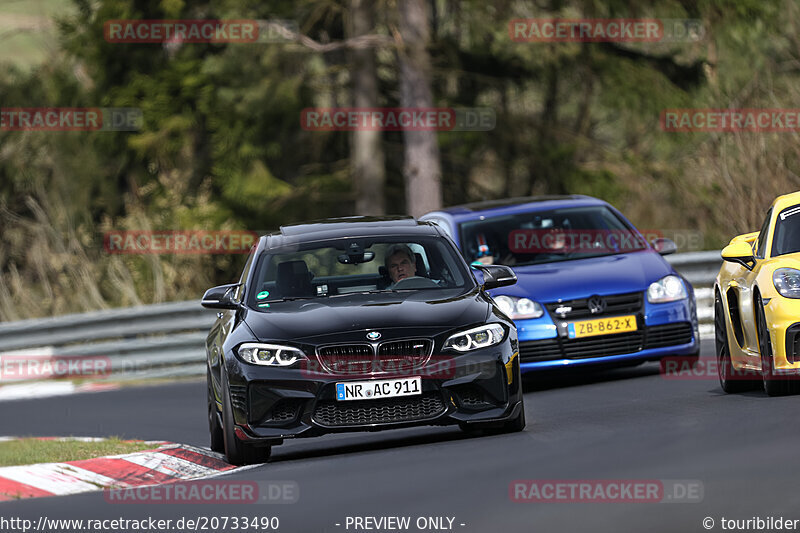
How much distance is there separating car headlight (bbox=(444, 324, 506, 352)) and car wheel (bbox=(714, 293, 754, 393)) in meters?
2.35

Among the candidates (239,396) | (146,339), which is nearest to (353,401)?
(239,396)

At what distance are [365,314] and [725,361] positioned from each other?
3186 mm

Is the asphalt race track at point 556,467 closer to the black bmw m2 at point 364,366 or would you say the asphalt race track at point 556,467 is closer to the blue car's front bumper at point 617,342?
the black bmw m2 at point 364,366

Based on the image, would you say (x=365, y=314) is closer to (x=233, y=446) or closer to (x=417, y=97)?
(x=233, y=446)

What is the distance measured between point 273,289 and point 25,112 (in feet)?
84.0

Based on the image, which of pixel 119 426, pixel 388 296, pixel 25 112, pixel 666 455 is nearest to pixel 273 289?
pixel 388 296

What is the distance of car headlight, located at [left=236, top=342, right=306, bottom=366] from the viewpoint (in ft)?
31.1

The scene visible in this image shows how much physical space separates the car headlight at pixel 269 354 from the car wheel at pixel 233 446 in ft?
0.85

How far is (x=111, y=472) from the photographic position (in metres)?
10.6

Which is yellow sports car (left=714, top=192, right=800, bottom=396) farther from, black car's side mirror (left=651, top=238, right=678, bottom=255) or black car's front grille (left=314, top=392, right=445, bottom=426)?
black car's front grille (left=314, top=392, right=445, bottom=426)

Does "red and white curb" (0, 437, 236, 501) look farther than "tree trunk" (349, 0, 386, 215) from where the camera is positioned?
No

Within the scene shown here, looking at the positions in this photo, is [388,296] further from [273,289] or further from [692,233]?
[692,233]

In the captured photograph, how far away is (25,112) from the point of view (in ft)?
114

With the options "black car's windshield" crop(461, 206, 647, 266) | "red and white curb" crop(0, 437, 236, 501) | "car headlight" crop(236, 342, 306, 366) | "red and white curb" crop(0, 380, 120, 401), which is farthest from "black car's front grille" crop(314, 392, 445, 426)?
"red and white curb" crop(0, 380, 120, 401)
